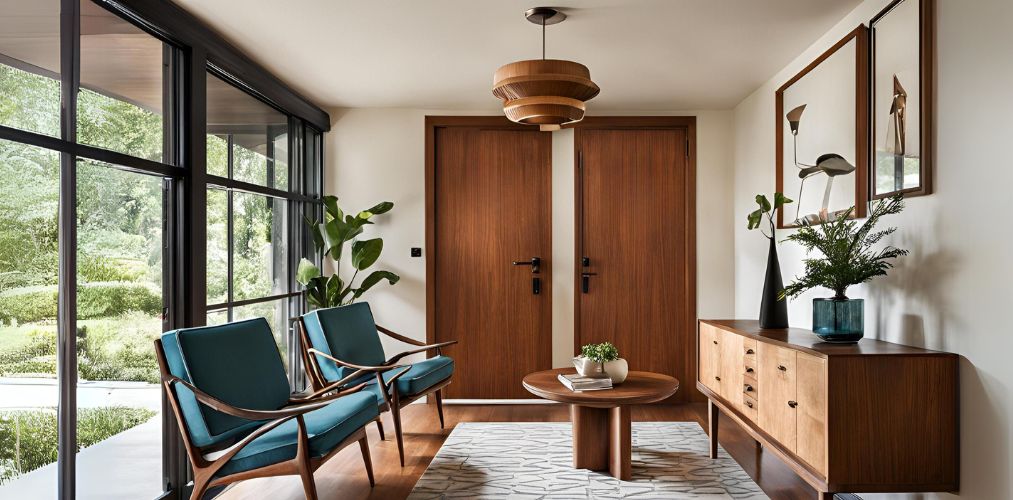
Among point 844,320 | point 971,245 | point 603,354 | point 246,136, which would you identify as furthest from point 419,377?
point 971,245

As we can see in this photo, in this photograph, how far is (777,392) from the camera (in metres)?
2.94

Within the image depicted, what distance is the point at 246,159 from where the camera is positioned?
418 cm

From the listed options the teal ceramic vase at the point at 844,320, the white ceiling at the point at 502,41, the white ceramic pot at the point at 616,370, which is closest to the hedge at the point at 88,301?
the white ceiling at the point at 502,41

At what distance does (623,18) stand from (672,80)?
1336 millimetres

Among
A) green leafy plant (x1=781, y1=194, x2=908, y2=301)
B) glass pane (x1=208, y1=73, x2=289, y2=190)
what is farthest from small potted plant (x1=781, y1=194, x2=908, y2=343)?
glass pane (x1=208, y1=73, x2=289, y2=190)

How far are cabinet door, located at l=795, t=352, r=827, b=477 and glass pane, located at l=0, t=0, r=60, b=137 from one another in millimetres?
3019

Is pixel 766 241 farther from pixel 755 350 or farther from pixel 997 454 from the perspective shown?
pixel 997 454

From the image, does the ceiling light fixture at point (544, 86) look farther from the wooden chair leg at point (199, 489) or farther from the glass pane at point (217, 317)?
the wooden chair leg at point (199, 489)

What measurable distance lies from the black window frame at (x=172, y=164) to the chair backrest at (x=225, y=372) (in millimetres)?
394

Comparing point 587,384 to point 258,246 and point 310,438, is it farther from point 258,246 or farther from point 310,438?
point 258,246

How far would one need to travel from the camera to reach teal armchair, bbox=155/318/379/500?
2.62 meters

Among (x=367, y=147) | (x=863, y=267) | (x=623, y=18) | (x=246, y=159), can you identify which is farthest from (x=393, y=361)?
(x=863, y=267)

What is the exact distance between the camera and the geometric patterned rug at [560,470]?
333 centimetres

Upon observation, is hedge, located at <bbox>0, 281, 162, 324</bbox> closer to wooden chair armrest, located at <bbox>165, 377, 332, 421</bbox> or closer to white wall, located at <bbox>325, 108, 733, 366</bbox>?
wooden chair armrest, located at <bbox>165, 377, 332, 421</bbox>
